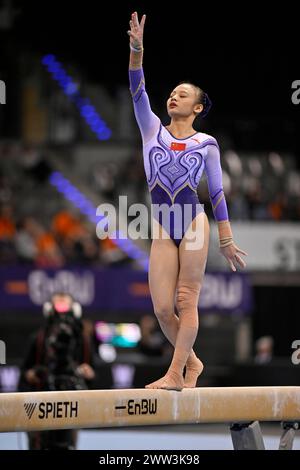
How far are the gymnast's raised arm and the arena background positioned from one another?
6.58m

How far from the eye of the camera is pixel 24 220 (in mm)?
15281

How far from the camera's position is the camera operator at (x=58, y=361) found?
25.8 ft

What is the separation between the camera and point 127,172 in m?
16.7

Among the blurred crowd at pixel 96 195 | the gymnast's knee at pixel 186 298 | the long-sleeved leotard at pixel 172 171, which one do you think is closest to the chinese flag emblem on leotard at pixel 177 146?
the long-sleeved leotard at pixel 172 171

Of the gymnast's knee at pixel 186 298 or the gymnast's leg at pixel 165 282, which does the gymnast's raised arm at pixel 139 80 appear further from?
the gymnast's knee at pixel 186 298

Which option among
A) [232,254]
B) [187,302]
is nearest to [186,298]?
[187,302]

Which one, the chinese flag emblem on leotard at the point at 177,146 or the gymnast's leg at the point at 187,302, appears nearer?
the gymnast's leg at the point at 187,302

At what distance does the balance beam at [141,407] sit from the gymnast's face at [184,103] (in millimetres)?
1630

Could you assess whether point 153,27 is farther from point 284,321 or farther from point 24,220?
point 284,321

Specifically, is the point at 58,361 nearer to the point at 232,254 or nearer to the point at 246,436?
the point at 246,436

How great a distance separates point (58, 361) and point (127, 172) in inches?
357

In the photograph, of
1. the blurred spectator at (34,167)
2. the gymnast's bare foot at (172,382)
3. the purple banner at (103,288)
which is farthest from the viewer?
the blurred spectator at (34,167)
